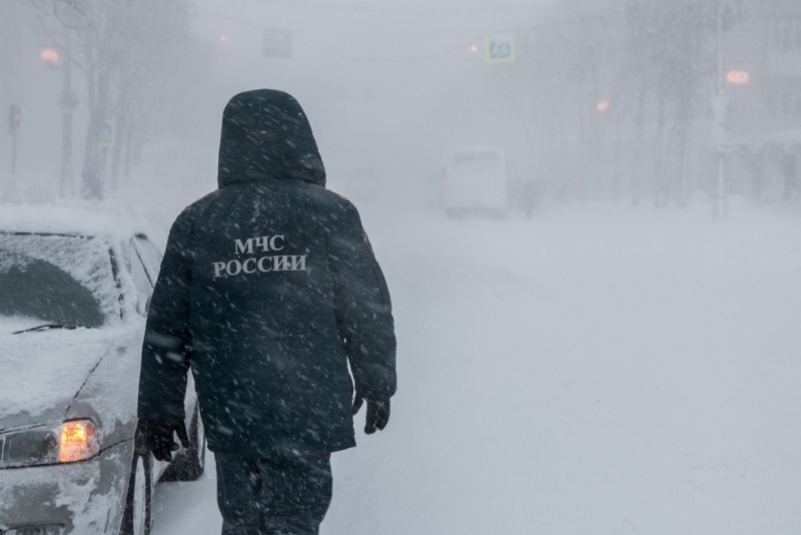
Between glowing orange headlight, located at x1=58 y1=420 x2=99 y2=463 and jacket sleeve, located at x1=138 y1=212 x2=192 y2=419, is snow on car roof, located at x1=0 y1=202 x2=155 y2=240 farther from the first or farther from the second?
jacket sleeve, located at x1=138 y1=212 x2=192 y2=419

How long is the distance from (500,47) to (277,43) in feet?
35.6

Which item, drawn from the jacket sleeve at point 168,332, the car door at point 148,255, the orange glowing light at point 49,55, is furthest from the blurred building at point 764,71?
the jacket sleeve at point 168,332

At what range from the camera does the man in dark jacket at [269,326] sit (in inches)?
103

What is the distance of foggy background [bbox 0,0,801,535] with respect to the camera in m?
4.88

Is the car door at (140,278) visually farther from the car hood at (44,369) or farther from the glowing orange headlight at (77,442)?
the glowing orange headlight at (77,442)

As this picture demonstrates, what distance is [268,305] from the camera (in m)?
2.62

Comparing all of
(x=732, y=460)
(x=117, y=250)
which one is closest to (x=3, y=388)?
(x=117, y=250)

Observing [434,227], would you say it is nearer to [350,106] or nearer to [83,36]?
[83,36]

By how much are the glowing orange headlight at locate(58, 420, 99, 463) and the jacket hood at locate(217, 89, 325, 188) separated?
117 centimetres

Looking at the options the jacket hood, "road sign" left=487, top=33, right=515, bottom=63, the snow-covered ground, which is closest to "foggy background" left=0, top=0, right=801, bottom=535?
the snow-covered ground

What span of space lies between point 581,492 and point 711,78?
39734mm

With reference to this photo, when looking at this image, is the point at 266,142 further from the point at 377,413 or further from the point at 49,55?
the point at 49,55

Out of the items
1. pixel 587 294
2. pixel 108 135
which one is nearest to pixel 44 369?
pixel 587 294

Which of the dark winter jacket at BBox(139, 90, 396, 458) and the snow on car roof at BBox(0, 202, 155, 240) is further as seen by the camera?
the snow on car roof at BBox(0, 202, 155, 240)
